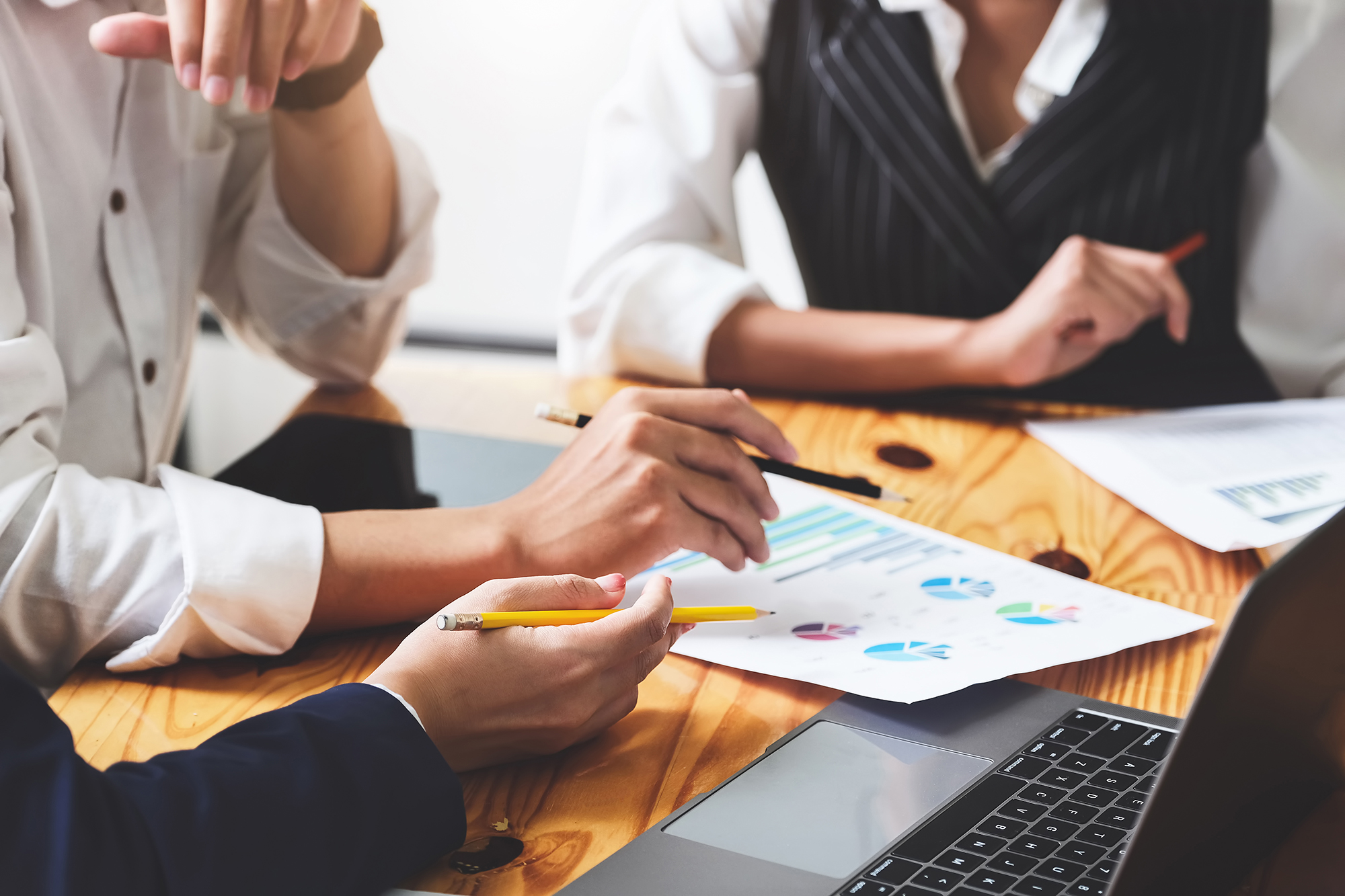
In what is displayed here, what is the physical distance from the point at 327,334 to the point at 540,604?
59 centimetres

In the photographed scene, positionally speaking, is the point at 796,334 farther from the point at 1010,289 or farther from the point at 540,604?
the point at 540,604

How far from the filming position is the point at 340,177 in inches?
38.9

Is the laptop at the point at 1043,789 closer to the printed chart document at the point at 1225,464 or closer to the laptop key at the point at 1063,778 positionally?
the laptop key at the point at 1063,778

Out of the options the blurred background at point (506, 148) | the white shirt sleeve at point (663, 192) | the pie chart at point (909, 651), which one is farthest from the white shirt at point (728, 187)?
the blurred background at point (506, 148)

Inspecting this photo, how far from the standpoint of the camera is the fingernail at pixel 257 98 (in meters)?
0.72

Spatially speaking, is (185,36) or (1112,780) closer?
(1112,780)

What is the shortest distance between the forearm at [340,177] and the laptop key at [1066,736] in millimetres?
747

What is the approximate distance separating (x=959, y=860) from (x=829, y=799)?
6 centimetres

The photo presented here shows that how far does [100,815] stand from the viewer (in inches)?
14.9

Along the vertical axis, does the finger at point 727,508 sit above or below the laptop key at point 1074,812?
above

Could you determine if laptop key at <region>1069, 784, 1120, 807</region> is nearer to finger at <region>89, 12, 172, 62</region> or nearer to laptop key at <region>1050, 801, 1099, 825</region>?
laptop key at <region>1050, 801, 1099, 825</region>

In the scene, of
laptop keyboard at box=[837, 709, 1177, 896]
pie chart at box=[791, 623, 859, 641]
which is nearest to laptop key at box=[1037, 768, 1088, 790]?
laptop keyboard at box=[837, 709, 1177, 896]

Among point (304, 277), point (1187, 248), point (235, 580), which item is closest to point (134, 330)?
point (304, 277)

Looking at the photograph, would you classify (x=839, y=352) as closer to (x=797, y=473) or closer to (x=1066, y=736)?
(x=797, y=473)
